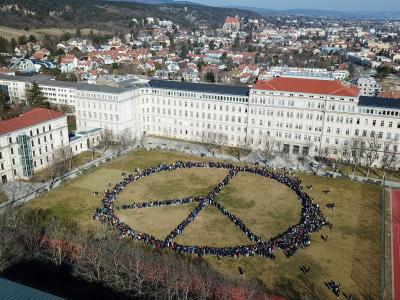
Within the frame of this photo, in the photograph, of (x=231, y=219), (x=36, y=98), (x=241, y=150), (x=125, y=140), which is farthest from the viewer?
(x=36, y=98)

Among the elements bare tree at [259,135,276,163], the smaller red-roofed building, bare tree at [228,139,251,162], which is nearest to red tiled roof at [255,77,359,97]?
bare tree at [259,135,276,163]

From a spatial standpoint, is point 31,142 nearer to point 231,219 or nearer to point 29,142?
point 29,142

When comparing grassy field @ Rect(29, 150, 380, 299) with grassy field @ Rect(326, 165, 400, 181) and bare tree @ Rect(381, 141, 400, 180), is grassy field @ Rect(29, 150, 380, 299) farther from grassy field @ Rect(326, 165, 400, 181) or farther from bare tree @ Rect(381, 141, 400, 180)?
bare tree @ Rect(381, 141, 400, 180)

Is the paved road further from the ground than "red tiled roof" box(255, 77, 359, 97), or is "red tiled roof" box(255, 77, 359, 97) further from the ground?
"red tiled roof" box(255, 77, 359, 97)

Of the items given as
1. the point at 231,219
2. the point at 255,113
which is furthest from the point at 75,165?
the point at 255,113

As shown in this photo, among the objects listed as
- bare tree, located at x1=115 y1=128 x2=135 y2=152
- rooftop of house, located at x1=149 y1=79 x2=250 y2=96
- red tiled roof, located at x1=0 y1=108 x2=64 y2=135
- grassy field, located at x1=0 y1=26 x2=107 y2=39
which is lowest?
bare tree, located at x1=115 y1=128 x2=135 y2=152
